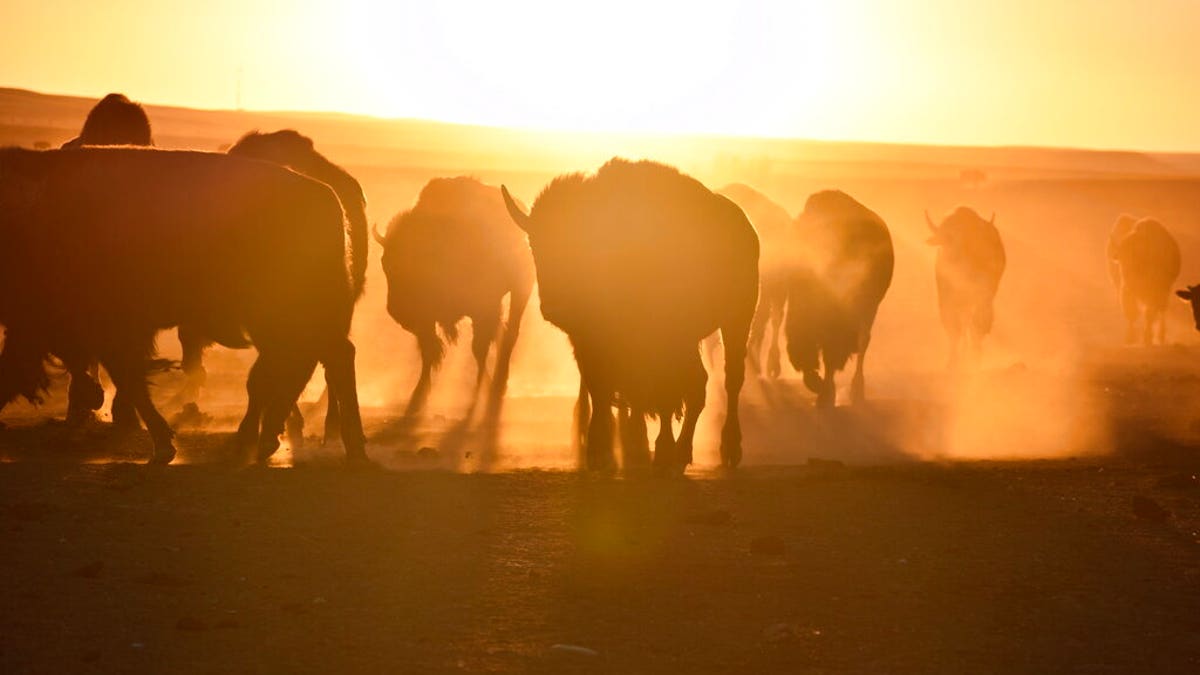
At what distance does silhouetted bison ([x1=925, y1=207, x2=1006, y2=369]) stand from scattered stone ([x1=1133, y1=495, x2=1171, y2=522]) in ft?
41.8

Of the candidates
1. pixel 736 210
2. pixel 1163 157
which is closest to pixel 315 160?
pixel 736 210

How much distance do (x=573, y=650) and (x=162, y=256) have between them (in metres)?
5.15

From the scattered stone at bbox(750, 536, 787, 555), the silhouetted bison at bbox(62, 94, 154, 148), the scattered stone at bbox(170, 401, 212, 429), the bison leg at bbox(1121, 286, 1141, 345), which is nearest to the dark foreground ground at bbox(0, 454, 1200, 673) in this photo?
the scattered stone at bbox(750, 536, 787, 555)

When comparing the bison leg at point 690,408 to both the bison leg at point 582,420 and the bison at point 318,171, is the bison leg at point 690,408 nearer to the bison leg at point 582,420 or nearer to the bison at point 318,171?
the bison leg at point 582,420

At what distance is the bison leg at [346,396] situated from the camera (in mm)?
10859

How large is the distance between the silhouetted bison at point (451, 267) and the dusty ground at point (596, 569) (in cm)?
621

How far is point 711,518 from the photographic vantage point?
8445 mm

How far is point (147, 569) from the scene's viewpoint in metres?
7.14

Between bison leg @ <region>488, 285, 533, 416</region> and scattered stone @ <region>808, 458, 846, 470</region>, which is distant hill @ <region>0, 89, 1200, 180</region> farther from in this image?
scattered stone @ <region>808, 458, 846, 470</region>

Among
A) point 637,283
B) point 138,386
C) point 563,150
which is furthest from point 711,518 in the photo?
point 563,150

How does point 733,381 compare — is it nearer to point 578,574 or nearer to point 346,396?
point 346,396

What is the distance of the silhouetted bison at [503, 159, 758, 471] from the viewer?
10.8 m

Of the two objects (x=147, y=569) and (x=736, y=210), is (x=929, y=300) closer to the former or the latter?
(x=736, y=210)

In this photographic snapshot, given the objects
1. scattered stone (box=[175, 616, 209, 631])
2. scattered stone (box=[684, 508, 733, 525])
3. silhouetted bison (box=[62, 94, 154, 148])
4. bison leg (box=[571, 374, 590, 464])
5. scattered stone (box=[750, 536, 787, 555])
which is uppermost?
silhouetted bison (box=[62, 94, 154, 148])
